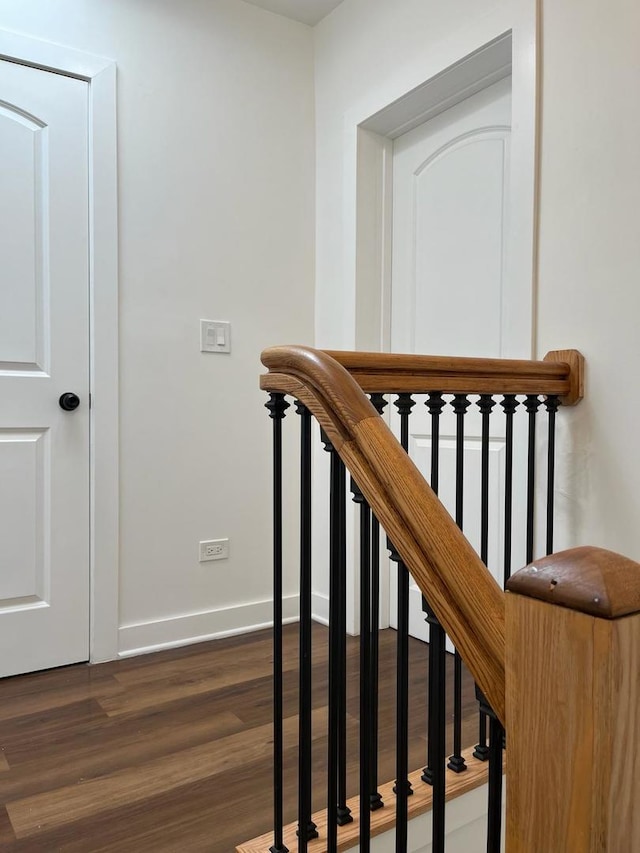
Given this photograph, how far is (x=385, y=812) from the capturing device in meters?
1.29

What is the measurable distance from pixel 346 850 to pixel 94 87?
2.38 meters

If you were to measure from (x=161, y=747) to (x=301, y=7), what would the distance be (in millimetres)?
2710

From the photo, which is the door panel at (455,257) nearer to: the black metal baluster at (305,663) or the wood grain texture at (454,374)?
the wood grain texture at (454,374)

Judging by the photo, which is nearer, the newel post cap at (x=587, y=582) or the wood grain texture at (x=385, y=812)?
the newel post cap at (x=587, y=582)

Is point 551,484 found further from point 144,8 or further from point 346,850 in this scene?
point 144,8

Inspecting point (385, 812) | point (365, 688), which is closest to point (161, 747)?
point (385, 812)

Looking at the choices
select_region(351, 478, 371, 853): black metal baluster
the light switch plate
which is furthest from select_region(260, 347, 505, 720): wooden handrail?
the light switch plate

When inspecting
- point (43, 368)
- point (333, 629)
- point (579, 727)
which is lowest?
point (333, 629)

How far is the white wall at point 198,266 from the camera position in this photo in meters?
2.40

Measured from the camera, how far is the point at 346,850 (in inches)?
47.9

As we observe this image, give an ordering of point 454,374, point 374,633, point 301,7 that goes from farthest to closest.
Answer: point 301,7 < point 454,374 < point 374,633

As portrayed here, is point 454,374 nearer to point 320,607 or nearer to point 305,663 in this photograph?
point 305,663

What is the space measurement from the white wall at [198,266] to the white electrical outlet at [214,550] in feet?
0.09

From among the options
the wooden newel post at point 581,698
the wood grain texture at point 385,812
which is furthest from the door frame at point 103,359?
the wooden newel post at point 581,698
